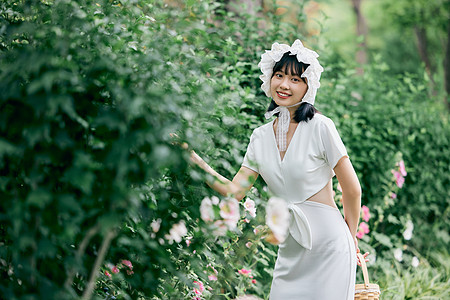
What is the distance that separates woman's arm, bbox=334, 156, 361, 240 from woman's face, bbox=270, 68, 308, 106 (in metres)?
0.40

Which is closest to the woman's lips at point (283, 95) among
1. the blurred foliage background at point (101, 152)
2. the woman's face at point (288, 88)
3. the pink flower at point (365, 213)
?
the woman's face at point (288, 88)

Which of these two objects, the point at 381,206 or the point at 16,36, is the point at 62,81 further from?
the point at 381,206

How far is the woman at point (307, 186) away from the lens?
244 centimetres

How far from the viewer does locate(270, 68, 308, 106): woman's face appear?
8.48 ft

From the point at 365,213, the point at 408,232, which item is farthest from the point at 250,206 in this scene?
the point at 408,232

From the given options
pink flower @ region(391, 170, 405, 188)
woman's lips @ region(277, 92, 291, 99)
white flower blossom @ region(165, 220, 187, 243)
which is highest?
woman's lips @ region(277, 92, 291, 99)

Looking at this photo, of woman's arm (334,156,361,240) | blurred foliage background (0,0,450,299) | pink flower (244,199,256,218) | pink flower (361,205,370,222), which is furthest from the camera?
pink flower (361,205,370,222)

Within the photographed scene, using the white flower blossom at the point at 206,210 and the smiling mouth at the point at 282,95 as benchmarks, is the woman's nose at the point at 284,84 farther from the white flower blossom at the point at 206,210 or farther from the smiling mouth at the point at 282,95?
the white flower blossom at the point at 206,210

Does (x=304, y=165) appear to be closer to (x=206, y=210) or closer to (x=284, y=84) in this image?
(x=284, y=84)

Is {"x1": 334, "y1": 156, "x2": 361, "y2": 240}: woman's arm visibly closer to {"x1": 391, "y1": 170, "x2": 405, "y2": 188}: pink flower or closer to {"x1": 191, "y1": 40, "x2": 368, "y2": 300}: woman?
{"x1": 191, "y1": 40, "x2": 368, "y2": 300}: woman

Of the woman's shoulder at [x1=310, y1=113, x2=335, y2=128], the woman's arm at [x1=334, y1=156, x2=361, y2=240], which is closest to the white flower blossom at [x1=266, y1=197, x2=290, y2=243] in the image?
the woman's arm at [x1=334, y1=156, x2=361, y2=240]

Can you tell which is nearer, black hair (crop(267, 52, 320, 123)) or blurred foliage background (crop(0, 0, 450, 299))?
blurred foliage background (crop(0, 0, 450, 299))

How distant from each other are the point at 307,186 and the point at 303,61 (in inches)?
23.7

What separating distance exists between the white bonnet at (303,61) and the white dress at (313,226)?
146 millimetres
